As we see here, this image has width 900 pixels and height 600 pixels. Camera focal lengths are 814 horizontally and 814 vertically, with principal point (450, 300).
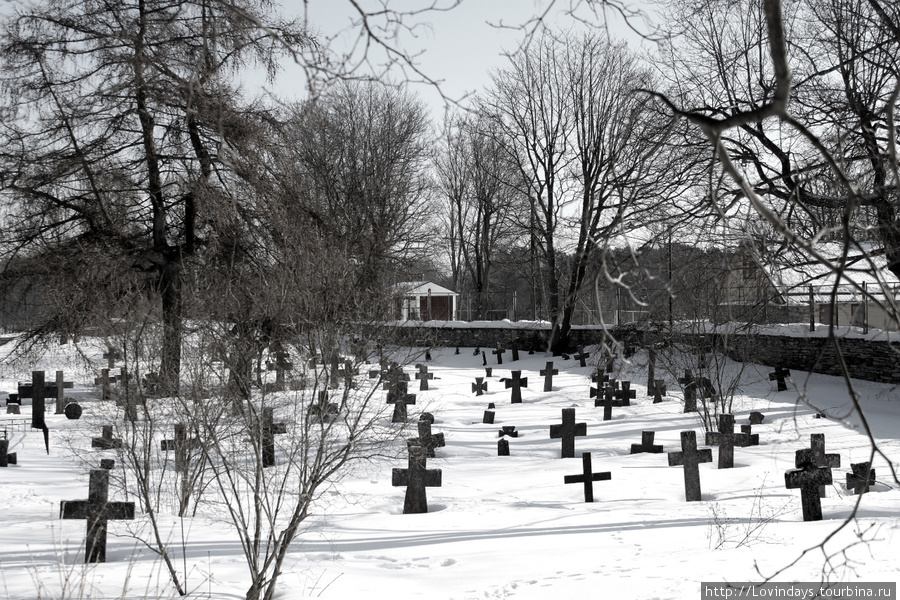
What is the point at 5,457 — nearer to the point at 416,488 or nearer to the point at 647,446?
the point at 416,488

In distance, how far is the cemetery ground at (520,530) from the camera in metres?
5.82

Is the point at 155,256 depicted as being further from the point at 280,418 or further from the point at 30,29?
the point at 280,418

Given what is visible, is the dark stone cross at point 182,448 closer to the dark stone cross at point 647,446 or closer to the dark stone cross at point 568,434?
the dark stone cross at point 568,434

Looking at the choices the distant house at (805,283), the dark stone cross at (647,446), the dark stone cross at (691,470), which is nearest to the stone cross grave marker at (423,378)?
the dark stone cross at (647,446)

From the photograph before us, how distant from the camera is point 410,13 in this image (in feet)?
8.73

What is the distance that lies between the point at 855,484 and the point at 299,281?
698 centimetres

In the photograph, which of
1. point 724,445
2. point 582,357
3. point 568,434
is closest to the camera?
point 724,445

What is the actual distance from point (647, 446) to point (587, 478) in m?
2.94

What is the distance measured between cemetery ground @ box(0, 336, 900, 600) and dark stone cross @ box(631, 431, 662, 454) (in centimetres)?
11

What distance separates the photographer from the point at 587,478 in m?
9.62

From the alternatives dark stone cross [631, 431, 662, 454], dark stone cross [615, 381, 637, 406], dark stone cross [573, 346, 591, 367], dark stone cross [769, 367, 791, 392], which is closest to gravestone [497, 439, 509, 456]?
dark stone cross [631, 431, 662, 454]

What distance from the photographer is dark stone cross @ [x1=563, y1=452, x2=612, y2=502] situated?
376 inches

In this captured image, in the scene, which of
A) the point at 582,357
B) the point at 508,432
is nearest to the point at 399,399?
the point at 508,432

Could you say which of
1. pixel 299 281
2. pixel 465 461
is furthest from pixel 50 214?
pixel 465 461
